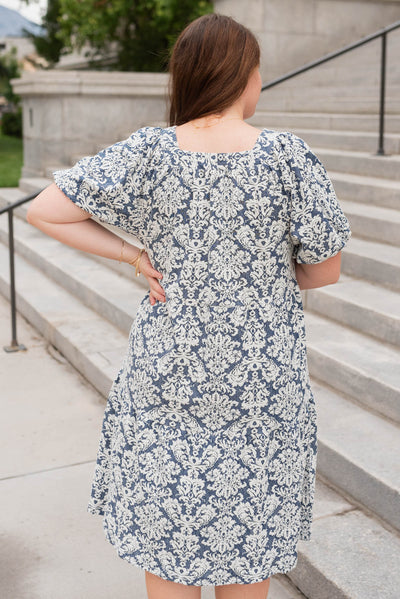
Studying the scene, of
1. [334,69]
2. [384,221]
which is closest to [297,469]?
[384,221]

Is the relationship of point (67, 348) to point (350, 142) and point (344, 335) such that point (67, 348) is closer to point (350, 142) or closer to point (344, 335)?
point (344, 335)

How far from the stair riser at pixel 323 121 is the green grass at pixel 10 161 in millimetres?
5339

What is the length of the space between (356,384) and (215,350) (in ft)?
6.36

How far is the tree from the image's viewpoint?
1127 centimetres

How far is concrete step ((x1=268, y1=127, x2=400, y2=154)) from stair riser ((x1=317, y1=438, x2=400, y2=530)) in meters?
3.76

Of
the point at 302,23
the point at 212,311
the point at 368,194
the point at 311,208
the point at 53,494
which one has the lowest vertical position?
the point at 53,494

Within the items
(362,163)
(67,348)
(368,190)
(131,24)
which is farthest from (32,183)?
(368,190)

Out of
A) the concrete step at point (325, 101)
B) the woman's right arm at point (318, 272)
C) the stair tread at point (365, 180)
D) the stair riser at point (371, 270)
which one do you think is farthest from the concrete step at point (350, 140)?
the woman's right arm at point (318, 272)

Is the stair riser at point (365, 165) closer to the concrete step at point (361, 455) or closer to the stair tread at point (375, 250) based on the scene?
the stair tread at point (375, 250)

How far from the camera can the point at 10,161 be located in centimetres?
1753

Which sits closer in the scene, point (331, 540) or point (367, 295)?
point (331, 540)

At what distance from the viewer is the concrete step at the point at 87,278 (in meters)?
5.52

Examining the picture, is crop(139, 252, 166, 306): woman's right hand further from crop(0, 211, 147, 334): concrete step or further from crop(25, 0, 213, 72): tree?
crop(25, 0, 213, 72): tree

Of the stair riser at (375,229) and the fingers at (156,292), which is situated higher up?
the fingers at (156,292)
